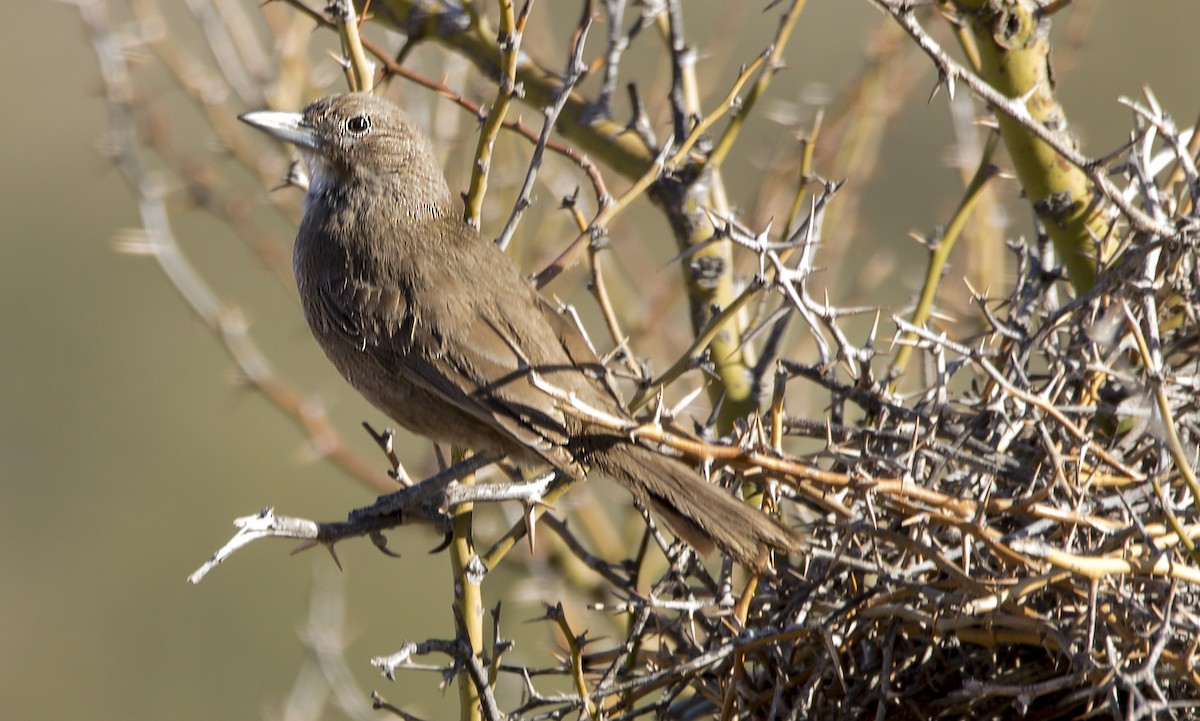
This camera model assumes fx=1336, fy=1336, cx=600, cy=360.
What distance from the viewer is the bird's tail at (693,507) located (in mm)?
2887

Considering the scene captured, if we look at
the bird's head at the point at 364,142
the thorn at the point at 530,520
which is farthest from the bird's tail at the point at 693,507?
the bird's head at the point at 364,142

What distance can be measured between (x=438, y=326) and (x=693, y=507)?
39.8 inches

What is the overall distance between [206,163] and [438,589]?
24.4 feet

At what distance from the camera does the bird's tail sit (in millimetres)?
2887

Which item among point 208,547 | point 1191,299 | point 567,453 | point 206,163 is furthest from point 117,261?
point 1191,299

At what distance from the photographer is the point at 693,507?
2994mm

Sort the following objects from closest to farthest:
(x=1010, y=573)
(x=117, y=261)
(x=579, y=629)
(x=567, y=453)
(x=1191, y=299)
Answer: (x=1010, y=573), (x=1191, y=299), (x=567, y=453), (x=579, y=629), (x=117, y=261)

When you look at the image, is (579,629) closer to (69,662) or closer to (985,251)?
(985,251)

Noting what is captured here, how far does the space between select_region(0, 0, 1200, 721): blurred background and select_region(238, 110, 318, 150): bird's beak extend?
6.10 meters

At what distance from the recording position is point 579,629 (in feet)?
15.1

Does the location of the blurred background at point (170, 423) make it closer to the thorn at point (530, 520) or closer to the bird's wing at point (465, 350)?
the bird's wing at point (465, 350)

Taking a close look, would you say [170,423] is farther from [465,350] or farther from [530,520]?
[530,520]

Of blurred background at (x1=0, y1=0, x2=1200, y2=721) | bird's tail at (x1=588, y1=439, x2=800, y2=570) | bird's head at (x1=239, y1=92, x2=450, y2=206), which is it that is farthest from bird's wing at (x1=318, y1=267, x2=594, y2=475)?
blurred background at (x1=0, y1=0, x2=1200, y2=721)

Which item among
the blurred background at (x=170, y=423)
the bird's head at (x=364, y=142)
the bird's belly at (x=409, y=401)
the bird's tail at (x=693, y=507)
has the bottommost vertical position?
the bird's tail at (x=693, y=507)
